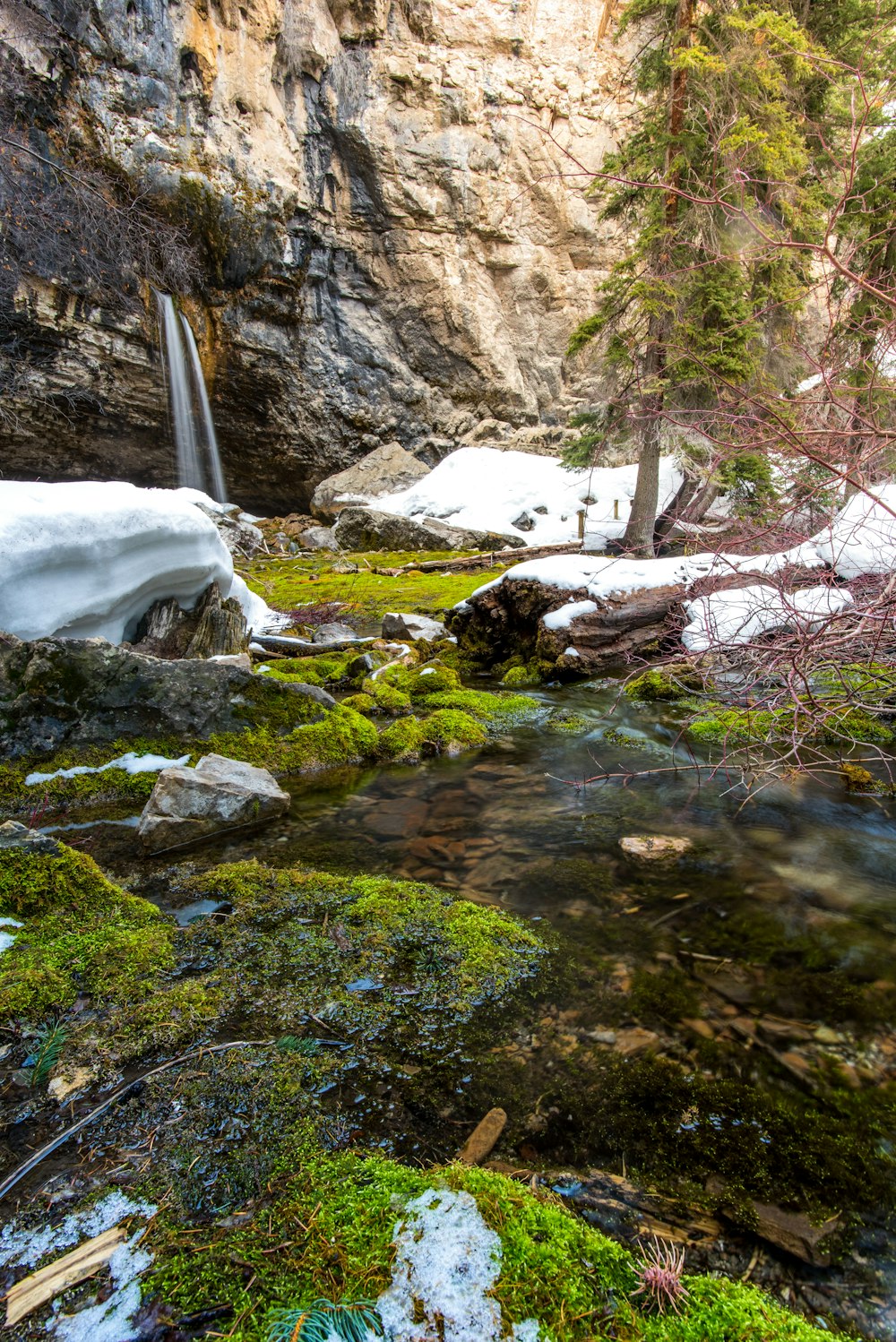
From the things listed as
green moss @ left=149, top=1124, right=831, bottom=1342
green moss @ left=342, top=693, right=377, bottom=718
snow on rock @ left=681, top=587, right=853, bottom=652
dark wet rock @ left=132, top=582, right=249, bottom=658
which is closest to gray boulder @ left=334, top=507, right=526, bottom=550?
snow on rock @ left=681, top=587, right=853, bottom=652

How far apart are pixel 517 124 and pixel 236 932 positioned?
38.9 metres

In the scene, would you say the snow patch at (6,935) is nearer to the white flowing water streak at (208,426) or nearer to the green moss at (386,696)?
the green moss at (386,696)

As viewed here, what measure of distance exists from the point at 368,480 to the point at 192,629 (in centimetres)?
2090

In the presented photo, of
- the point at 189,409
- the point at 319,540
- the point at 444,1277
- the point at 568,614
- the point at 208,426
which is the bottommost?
the point at 444,1277

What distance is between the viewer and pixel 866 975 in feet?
8.11

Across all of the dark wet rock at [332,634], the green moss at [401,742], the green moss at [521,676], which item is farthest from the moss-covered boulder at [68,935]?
the dark wet rock at [332,634]

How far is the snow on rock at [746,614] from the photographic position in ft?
10.0

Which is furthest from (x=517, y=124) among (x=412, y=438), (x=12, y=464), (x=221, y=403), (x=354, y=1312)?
(x=354, y=1312)

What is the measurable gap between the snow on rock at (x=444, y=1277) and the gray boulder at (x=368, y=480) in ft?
81.0

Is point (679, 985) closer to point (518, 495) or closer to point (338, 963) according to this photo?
point (338, 963)

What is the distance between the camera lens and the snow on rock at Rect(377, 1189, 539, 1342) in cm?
116

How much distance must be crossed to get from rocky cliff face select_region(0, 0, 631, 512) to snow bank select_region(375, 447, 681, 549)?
422 centimetres

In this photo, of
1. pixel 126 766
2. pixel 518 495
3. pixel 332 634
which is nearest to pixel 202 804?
pixel 126 766

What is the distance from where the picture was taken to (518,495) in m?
23.5
